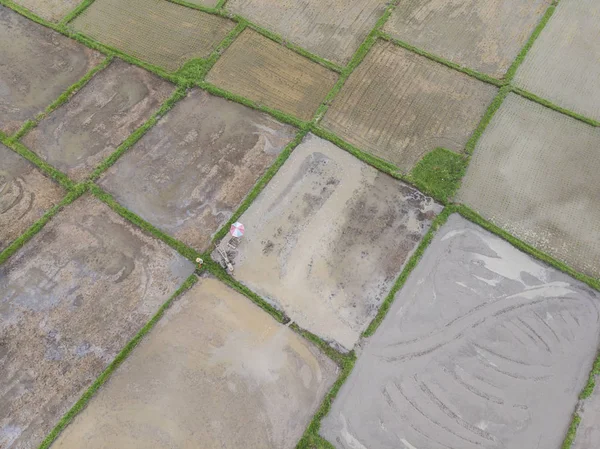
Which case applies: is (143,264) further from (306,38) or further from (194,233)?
(306,38)

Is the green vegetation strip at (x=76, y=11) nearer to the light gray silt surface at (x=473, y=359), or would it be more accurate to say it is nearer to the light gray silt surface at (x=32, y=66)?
the light gray silt surface at (x=32, y=66)

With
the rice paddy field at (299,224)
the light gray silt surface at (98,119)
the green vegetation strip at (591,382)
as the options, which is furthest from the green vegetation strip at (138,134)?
the green vegetation strip at (591,382)

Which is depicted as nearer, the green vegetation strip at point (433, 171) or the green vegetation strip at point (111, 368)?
the green vegetation strip at point (111, 368)

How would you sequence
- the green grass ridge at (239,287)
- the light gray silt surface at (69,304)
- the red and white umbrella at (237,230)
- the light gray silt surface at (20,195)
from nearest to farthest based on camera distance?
the light gray silt surface at (69,304) → the green grass ridge at (239,287) → the red and white umbrella at (237,230) → the light gray silt surface at (20,195)

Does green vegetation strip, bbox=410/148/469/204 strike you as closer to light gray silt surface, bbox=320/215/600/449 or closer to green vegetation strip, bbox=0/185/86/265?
light gray silt surface, bbox=320/215/600/449

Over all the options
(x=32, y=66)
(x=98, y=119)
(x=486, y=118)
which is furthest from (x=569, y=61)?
(x=32, y=66)

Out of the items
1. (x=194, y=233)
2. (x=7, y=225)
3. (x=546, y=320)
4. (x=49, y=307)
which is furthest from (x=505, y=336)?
(x=7, y=225)
